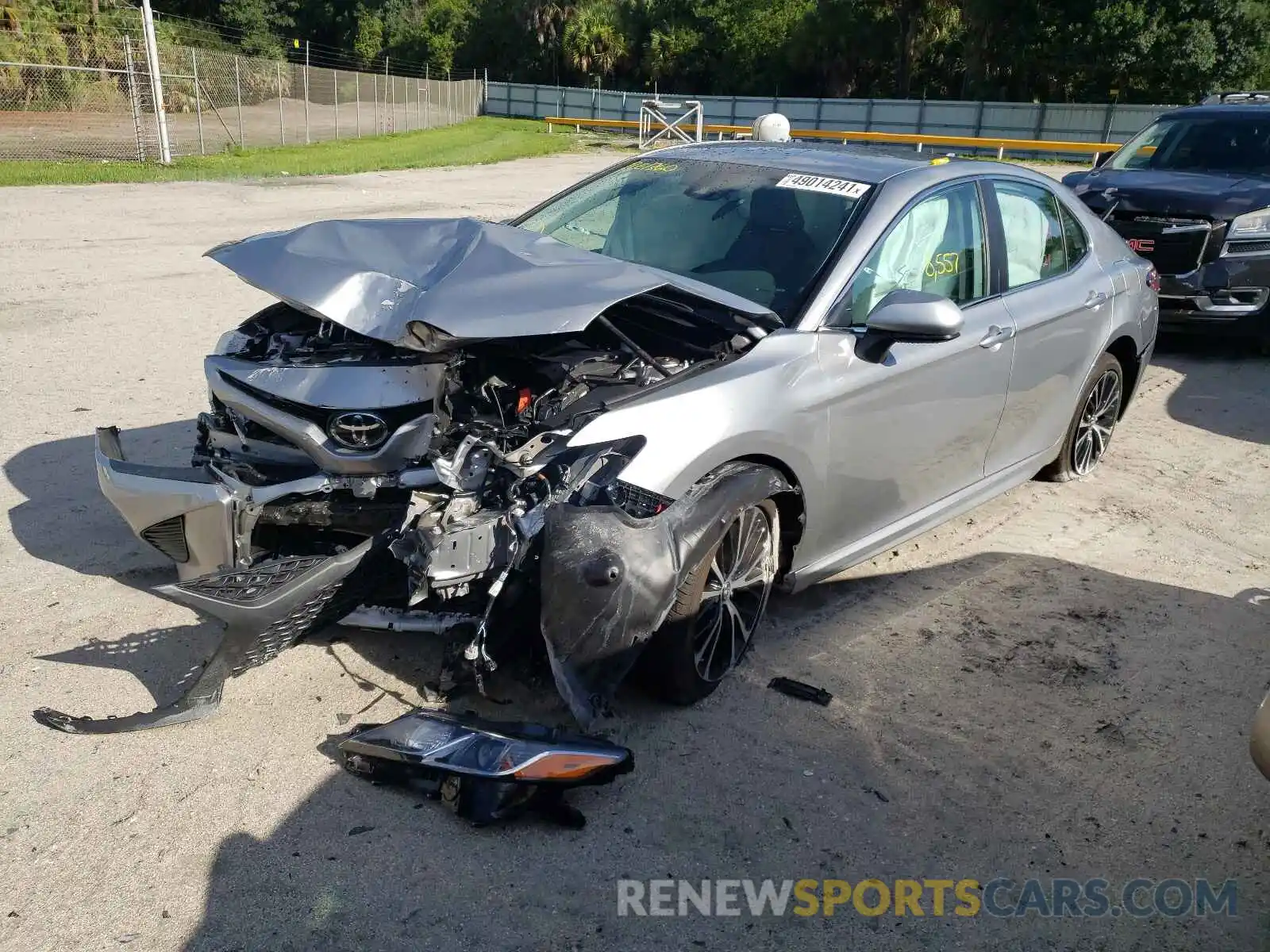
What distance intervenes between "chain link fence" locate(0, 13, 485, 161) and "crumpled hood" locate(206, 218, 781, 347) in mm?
18272

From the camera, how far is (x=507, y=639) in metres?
3.38

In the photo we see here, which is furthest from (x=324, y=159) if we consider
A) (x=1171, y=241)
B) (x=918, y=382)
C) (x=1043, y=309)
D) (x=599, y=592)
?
(x=599, y=592)

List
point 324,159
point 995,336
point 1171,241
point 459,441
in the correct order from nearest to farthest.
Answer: point 459,441 → point 995,336 → point 1171,241 → point 324,159

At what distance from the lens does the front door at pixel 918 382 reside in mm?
4129

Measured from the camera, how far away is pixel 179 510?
3.68 metres

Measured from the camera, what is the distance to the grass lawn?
18453 mm

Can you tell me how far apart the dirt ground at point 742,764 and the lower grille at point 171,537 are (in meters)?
0.38

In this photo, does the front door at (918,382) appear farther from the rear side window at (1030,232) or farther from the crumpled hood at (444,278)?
the crumpled hood at (444,278)

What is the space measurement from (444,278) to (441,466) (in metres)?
0.82

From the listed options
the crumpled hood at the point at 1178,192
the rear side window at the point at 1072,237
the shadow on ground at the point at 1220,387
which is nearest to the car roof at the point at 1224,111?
the crumpled hood at the point at 1178,192

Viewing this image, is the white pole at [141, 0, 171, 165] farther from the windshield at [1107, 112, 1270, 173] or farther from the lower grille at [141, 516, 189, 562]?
the lower grille at [141, 516, 189, 562]

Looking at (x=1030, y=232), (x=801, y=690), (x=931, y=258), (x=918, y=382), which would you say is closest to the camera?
(x=801, y=690)

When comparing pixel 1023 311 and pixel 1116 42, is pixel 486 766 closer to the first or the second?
pixel 1023 311

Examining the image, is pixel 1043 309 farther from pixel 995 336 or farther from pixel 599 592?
pixel 599 592
